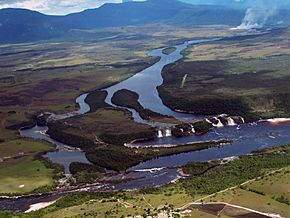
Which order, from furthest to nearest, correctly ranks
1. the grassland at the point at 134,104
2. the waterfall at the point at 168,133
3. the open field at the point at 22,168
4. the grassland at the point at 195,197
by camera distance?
1. the grassland at the point at 134,104
2. the waterfall at the point at 168,133
3. the open field at the point at 22,168
4. the grassland at the point at 195,197

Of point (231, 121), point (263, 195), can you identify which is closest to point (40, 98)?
point (231, 121)

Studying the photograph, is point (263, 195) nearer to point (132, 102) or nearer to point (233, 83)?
point (132, 102)

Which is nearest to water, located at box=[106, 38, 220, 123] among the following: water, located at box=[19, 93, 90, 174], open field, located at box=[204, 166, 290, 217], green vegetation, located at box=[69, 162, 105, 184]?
water, located at box=[19, 93, 90, 174]

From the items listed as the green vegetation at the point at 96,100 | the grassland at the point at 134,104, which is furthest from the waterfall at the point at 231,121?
the green vegetation at the point at 96,100

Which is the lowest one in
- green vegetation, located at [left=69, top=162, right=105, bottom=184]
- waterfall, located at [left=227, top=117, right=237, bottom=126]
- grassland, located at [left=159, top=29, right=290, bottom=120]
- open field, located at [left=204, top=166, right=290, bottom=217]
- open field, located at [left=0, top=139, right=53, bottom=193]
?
open field, located at [left=0, top=139, right=53, bottom=193]

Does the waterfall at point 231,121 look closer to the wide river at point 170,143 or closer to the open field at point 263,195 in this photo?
the wide river at point 170,143

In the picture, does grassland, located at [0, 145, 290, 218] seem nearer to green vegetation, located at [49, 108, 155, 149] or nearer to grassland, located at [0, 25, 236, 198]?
grassland, located at [0, 25, 236, 198]

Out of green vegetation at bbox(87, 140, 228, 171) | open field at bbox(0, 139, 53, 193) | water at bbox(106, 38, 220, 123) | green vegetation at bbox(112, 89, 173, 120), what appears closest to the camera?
Result: open field at bbox(0, 139, 53, 193)
